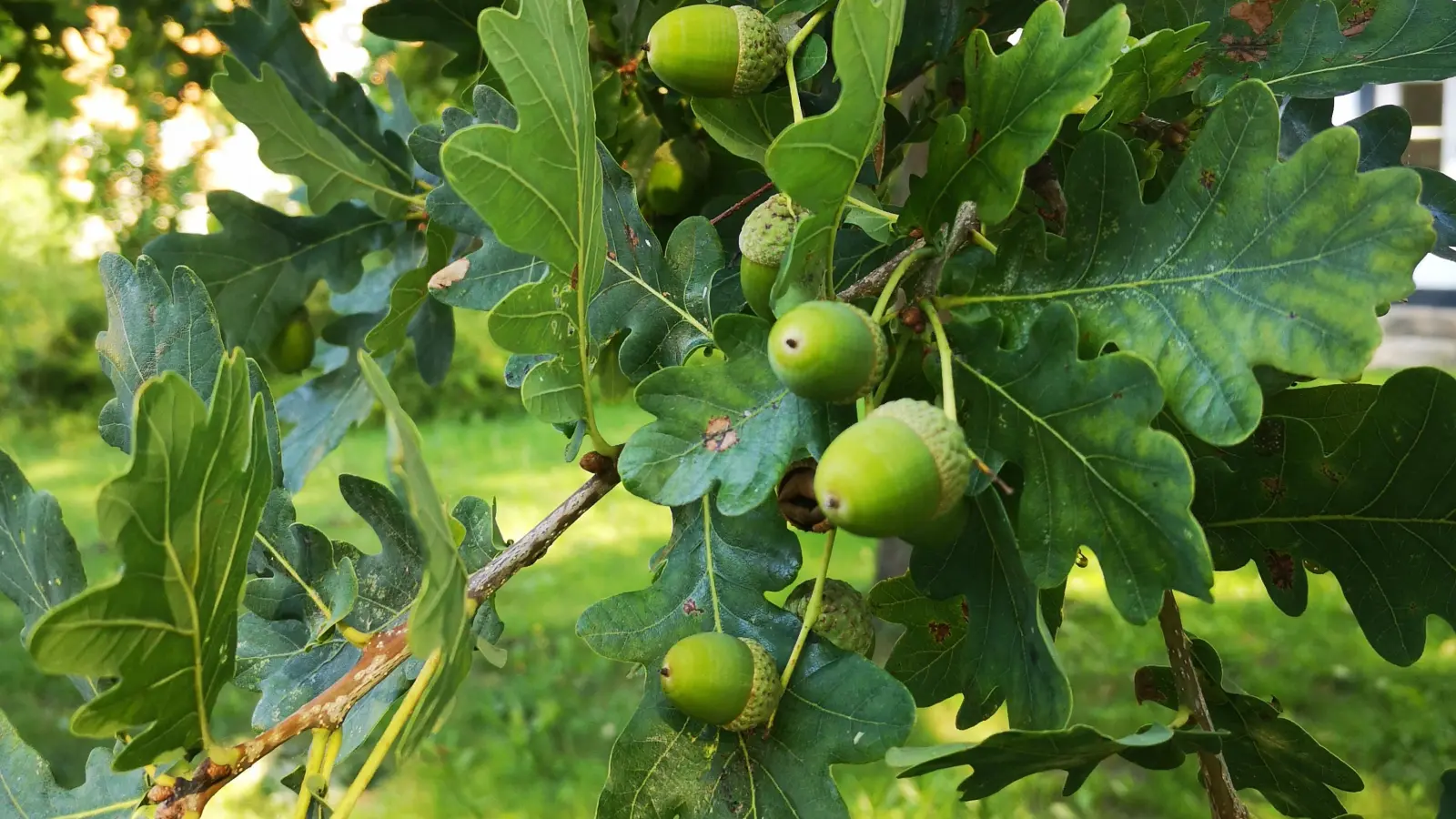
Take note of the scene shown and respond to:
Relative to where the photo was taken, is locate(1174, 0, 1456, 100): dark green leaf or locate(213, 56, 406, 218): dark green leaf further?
locate(213, 56, 406, 218): dark green leaf

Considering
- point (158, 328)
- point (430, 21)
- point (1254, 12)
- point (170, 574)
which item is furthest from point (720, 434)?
point (430, 21)

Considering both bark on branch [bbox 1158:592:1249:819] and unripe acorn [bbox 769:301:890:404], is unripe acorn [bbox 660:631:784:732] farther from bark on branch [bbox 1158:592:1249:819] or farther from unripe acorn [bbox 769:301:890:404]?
bark on branch [bbox 1158:592:1249:819]

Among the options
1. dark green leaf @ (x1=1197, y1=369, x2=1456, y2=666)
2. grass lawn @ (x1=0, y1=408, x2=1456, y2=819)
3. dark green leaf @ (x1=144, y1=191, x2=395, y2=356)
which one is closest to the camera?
dark green leaf @ (x1=1197, y1=369, x2=1456, y2=666)

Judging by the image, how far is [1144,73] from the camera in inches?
28.0

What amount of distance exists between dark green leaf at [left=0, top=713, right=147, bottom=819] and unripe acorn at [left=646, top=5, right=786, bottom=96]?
0.64 metres

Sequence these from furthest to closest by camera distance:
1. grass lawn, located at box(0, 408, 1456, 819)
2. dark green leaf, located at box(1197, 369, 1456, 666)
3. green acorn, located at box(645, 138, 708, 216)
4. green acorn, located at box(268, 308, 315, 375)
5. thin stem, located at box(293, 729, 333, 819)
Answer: grass lawn, located at box(0, 408, 1456, 819) < green acorn, located at box(268, 308, 315, 375) < green acorn, located at box(645, 138, 708, 216) < dark green leaf, located at box(1197, 369, 1456, 666) < thin stem, located at box(293, 729, 333, 819)

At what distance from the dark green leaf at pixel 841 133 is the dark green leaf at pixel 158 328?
485 mm

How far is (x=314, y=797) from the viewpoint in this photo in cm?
70

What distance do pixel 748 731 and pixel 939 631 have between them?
0.24 m

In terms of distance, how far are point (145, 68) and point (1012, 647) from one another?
334 centimetres

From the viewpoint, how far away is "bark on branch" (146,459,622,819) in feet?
2.21

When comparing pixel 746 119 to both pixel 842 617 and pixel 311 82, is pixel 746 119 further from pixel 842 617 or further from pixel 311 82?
pixel 311 82

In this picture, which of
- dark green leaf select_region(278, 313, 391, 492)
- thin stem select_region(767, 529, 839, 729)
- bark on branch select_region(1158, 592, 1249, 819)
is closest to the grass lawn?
dark green leaf select_region(278, 313, 391, 492)

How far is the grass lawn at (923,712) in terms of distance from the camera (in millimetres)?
2814
